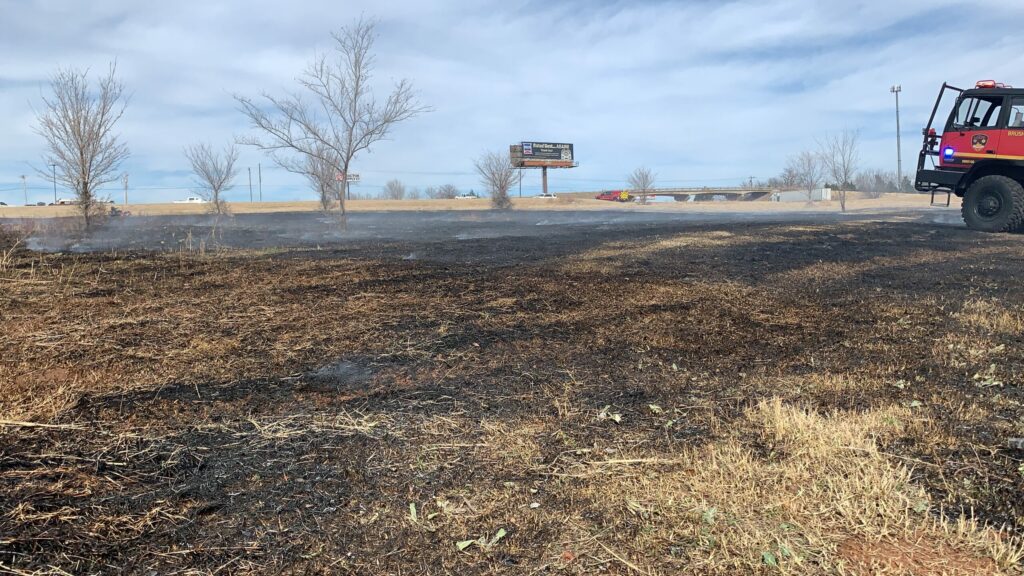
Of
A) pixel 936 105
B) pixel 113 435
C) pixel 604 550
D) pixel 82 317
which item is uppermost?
pixel 936 105


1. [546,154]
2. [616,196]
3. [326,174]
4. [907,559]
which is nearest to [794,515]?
[907,559]

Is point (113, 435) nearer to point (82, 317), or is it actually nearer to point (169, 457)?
point (169, 457)

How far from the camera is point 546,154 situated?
91.2 metres

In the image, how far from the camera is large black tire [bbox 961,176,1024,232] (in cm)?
1363

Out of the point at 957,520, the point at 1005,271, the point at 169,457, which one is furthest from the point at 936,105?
the point at 169,457

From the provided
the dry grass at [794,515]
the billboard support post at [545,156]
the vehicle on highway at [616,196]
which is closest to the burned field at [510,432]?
the dry grass at [794,515]

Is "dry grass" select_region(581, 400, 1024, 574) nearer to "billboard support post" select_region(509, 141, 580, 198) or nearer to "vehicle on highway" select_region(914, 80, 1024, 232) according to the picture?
"vehicle on highway" select_region(914, 80, 1024, 232)

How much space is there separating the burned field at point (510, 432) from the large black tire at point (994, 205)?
9.16m

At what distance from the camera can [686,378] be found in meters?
4.12

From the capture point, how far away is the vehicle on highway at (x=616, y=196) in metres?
80.4

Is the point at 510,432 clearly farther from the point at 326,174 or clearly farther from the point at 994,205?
the point at 326,174

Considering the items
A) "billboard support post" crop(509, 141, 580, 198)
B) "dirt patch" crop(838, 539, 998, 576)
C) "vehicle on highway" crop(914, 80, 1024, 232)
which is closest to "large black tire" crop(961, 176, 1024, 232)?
"vehicle on highway" crop(914, 80, 1024, 232)

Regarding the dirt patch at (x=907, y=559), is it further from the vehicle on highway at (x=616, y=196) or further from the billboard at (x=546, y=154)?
the billboard at (x=546, y=154)

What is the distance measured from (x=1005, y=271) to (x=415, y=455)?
30.8 ft
